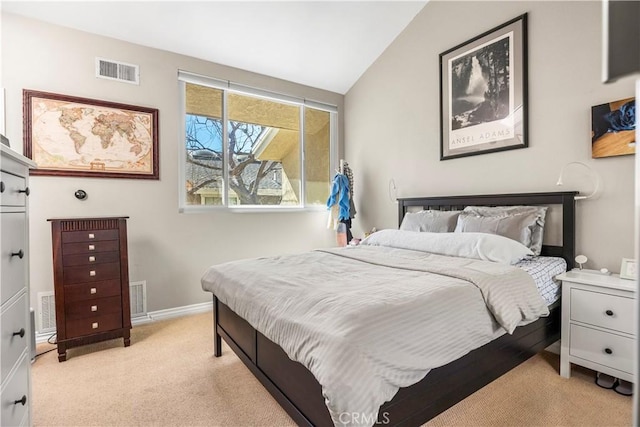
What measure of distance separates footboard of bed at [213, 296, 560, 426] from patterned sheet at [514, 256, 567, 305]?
151 mm

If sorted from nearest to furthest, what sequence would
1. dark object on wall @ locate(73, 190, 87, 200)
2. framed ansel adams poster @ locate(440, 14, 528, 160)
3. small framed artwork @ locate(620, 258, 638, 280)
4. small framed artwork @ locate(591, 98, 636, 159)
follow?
small framed artwork @ locate(620, 258, 638, 280)
small framed artwork @ locate(591, 98, 636, 159)
framed ansel adams poster @ locate(440, 14, 528, 160)
dark object on wall @ locate(73, 190, 87, 200)

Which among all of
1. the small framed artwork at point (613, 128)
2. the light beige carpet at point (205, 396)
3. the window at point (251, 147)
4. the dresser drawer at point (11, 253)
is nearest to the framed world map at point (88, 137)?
the window at point (251, 147)

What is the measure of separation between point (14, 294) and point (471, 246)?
2367 millimetres

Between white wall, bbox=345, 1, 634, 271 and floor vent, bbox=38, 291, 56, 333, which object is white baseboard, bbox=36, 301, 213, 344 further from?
white wall, bbox=345, 1, 634, 271

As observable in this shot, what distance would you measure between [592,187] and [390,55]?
8.26ft

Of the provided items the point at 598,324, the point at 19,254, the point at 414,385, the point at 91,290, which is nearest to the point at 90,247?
the point at 91,290

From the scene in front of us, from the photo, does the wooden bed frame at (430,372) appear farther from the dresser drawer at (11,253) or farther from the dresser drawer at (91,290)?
the dresser drawer at (11,253)

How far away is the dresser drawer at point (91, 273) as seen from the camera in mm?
2270

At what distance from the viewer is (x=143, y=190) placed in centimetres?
299

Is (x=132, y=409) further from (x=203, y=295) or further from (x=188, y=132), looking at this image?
(x=188, y=132)

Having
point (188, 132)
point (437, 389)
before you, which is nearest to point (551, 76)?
point (437, 389)

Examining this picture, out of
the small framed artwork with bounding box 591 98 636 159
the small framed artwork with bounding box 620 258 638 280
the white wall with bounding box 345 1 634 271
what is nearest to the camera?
the small framed artwork with bounding box 620 258 638 280

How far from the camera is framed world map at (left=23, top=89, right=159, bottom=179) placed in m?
2.54

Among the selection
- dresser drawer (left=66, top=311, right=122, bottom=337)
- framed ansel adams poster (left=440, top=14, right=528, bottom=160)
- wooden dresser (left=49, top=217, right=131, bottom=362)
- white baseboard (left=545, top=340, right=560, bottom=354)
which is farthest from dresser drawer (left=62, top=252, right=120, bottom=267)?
white baseboard (left=545, top=340, right=560, bottom=354)
